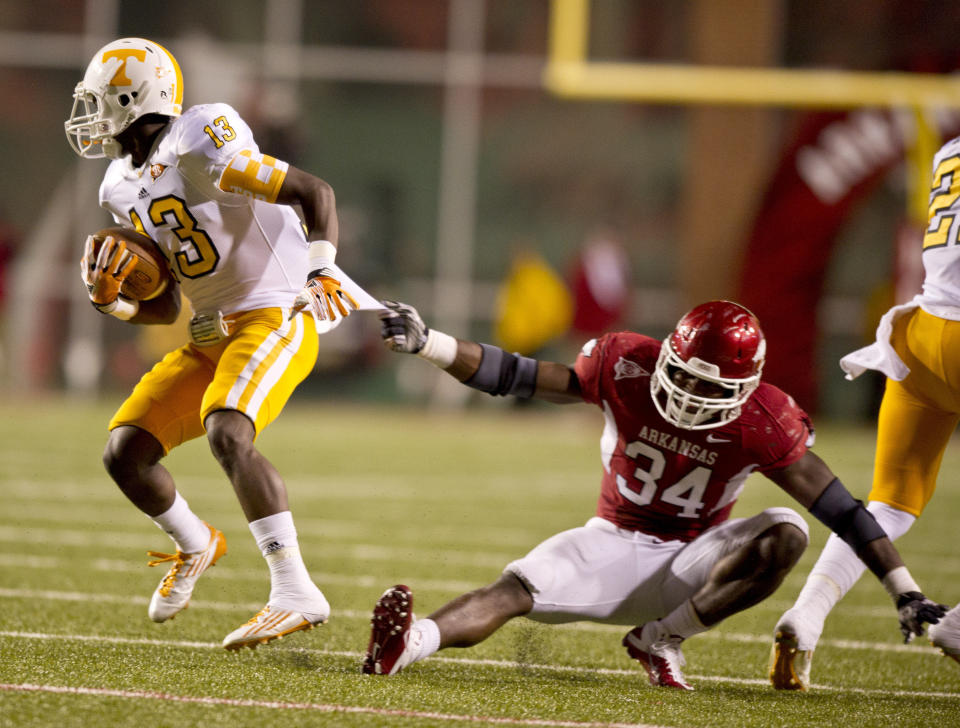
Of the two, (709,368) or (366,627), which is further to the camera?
(366,627)

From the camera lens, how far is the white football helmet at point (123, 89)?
3.79m

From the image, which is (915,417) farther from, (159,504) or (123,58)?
(123,58)

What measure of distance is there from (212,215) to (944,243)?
218cm

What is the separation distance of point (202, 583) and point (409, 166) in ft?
33.0

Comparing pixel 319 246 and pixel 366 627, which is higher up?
pixel 319 246

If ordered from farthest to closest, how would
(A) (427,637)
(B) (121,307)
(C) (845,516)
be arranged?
(B) (121,307)
(C) (845,516)
(A) (427,637)

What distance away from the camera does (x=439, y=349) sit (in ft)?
11.2

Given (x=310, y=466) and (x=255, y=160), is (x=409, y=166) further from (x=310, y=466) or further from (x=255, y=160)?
(x=255, y=160)

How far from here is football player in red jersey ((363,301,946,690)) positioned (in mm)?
3232

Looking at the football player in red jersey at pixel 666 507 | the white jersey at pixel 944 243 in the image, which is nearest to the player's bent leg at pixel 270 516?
the football player in red jersey at pixel 666 507

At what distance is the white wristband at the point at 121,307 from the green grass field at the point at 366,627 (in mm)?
950

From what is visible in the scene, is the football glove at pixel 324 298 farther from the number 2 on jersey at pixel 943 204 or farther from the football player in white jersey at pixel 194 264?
the number 2 on jersey at pixel 943 204

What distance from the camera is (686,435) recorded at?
11.1 feet

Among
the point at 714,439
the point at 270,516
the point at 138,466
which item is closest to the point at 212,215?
the point at 138,466
